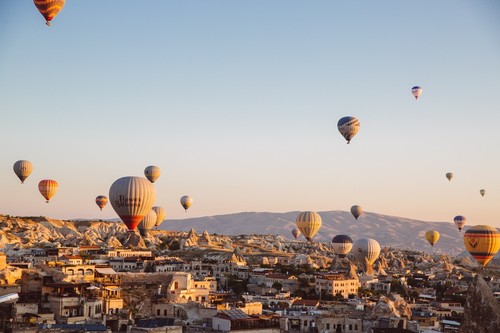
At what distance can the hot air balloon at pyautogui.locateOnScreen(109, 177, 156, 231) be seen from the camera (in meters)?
80.1

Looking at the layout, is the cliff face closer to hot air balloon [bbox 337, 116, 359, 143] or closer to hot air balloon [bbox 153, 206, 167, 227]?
hot air balloon [bbox 337, 116, 359, 143]

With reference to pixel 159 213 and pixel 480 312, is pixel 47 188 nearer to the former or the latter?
pixel 159 213

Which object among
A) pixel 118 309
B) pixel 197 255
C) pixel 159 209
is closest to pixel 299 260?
pixel 197 255

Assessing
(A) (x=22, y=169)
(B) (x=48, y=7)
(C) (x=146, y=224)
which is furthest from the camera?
(C) (x=146, y=224)

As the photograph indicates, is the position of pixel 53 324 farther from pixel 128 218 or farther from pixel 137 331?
pixel 128 218

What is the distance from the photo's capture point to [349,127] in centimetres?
9381

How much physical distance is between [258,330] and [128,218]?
1156 inches

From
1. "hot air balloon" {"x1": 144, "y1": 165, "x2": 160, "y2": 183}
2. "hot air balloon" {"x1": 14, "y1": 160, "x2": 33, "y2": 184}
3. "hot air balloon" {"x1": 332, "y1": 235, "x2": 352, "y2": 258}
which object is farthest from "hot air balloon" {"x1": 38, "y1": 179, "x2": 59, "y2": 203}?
"hot air balloon" {"x1": 332, "y1": 235, "x2": 352, "y2": 258}

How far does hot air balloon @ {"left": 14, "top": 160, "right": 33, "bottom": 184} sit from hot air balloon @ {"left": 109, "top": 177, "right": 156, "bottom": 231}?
30.4 meters

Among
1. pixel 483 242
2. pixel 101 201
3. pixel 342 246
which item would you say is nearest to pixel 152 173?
pixel 101 201

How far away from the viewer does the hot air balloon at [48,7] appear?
65.5 m

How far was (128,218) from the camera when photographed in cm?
8119

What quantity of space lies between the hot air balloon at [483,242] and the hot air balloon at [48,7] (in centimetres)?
4869

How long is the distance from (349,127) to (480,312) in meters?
45.8
